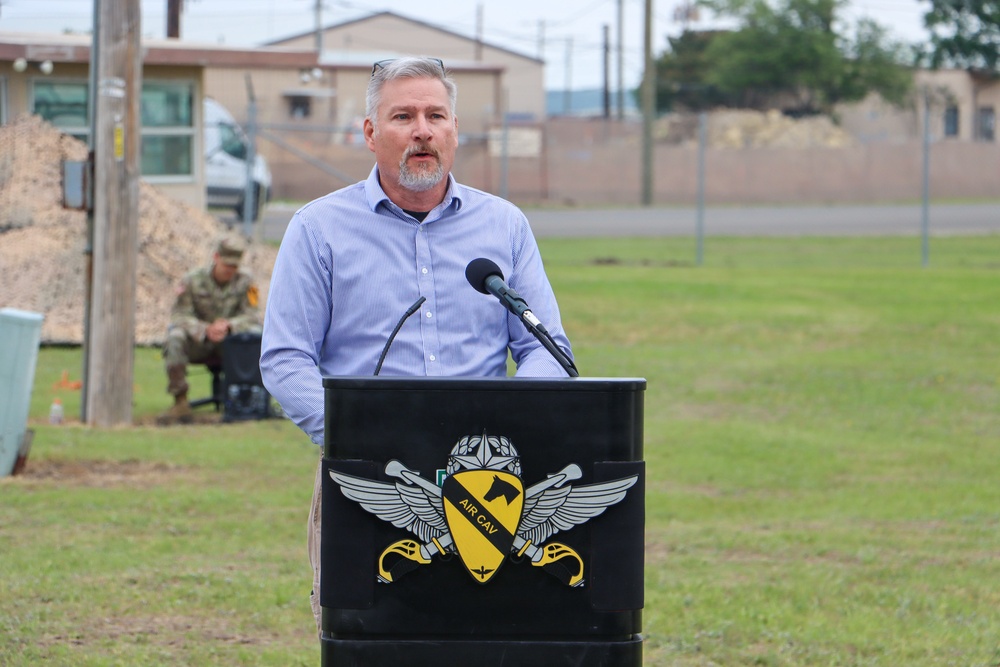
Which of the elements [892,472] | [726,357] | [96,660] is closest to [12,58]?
[726,357]

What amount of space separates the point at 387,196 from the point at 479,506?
3.45 feet

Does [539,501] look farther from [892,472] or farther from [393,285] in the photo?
[892,472]

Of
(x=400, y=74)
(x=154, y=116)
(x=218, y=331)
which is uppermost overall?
(x=154, y=116)

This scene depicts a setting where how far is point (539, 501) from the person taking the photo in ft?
8.94

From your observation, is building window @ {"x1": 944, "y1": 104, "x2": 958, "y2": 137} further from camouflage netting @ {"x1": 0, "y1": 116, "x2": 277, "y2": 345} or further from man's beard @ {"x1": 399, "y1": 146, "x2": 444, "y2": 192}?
man's beard @ {"x1": 399, "y1": 146, "x2": 444, "y2": 192}

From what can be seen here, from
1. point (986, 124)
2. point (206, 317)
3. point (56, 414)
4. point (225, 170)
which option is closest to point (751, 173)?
point (986, 124)

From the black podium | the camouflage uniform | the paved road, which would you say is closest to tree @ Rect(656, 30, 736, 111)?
the paved road

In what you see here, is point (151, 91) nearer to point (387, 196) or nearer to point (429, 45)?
point (387, 196)

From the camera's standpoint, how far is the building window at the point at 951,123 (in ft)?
187

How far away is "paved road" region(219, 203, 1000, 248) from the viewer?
29.2m

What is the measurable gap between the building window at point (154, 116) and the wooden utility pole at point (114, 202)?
10.3 meters

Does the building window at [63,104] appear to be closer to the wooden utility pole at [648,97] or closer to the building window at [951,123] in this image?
the wooden utility pole at [648,97]

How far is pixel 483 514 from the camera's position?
270cm

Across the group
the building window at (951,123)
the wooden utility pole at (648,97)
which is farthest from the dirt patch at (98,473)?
the building window at (951,123)
